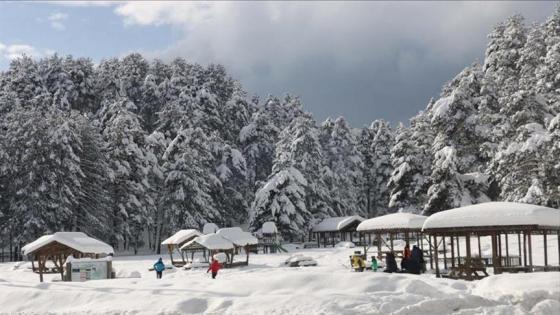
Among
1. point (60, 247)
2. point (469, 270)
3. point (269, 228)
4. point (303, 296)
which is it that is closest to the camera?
point (303, 296)

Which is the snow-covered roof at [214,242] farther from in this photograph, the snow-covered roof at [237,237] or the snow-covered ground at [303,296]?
the snow-covered ground at [303,296]

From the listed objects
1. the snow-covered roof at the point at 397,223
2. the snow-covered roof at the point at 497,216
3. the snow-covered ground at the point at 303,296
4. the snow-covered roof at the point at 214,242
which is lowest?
the snow-covered ground at the point at 303,296

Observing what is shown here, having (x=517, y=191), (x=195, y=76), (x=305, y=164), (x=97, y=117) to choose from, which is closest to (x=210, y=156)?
(x=305, y=164)

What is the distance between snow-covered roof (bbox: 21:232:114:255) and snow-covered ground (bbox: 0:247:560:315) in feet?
31.9

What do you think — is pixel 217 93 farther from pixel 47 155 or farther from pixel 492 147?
pixel 492 147

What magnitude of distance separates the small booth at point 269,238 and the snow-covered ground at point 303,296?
30.9m

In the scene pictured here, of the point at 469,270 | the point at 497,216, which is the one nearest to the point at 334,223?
the point at 469,270

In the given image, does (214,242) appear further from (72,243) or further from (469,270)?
(469,270)

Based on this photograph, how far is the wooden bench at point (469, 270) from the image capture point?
2781 centimetres

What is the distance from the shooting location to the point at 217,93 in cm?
8875

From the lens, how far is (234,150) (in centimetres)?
7431

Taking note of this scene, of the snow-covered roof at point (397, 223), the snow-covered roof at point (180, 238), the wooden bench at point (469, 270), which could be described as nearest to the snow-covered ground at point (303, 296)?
the wooden bench at point (469, 270)

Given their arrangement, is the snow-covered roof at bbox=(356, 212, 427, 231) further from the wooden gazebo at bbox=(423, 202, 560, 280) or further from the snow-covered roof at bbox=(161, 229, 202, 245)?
the snow-covered roof at bbox=(161, 229, 202, 245)

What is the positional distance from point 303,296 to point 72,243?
20799 mm
